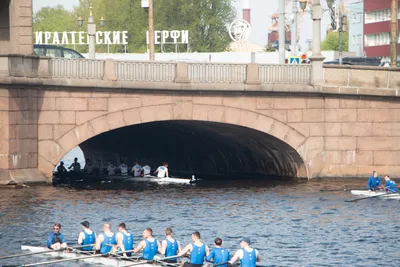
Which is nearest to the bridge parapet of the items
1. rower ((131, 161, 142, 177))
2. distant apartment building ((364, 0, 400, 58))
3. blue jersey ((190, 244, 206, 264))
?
rower ((131, 161, 142, 177))

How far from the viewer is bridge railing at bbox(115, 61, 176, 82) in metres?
56.8

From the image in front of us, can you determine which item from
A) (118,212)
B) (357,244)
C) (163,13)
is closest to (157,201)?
(118,212)

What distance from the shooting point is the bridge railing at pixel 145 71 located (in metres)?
56.8

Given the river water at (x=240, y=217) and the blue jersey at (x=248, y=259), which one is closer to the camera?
the blue jersey at (x=248, y=259)

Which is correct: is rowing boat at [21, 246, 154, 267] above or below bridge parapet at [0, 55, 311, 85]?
below

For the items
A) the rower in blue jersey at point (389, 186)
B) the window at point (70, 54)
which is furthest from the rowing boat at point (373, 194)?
the window at point (70, 54)

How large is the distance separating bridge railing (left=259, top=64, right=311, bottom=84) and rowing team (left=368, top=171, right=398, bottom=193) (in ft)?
21.5

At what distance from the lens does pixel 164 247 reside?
125 ft

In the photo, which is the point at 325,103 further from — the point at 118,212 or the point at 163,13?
the point at 163,13

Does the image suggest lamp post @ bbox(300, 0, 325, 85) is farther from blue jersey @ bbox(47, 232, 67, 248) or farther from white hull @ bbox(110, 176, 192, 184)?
blue jersey @ bbox(47, 232, 67, 248)

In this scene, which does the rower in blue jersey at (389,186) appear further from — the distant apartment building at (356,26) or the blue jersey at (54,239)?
the distant apartment building at (356,26)

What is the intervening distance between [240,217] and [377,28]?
8264cm

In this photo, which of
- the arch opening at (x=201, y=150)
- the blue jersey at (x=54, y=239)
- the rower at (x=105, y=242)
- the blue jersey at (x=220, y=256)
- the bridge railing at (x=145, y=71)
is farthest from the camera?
the arch opening at (x=201, y=150)

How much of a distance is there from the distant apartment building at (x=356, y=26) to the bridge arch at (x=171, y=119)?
7882cm
